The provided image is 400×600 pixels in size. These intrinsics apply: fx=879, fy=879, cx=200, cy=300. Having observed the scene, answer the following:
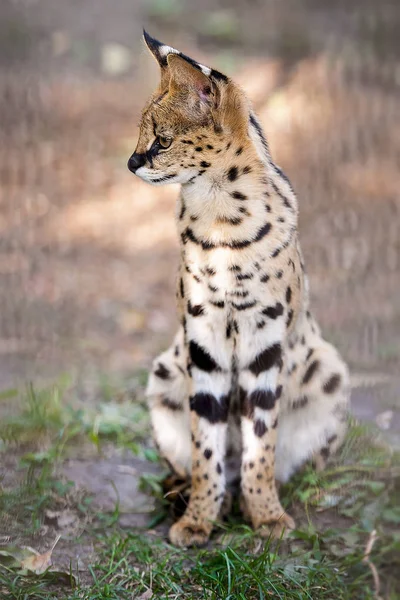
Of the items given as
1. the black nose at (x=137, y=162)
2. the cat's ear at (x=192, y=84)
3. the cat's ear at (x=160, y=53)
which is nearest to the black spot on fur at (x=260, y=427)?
the black nose at (x=137, y=162)

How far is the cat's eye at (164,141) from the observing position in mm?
3770

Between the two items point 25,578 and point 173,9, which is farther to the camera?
point 173,9

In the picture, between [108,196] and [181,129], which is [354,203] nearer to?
[108,196]

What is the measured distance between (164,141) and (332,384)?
5.18 feet

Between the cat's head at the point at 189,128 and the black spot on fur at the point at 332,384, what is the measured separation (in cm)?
135

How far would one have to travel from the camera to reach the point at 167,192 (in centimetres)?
908

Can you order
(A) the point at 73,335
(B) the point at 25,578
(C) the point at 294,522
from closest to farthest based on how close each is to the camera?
(B) the point at 25,578 < (C) the point at 294,522 < (A) the point at 73,335

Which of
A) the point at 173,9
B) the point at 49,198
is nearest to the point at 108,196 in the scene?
the point at 49,198

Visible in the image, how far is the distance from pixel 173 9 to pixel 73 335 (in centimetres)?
738

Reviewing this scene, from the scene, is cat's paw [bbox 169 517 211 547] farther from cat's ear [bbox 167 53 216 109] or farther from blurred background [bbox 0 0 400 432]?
cat's ear [bbox 167 53 216 109]

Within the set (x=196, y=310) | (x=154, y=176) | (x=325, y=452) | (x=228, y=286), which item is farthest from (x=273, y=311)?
(x=325, y=452)

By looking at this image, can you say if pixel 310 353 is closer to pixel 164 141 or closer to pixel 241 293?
pixel 241 293

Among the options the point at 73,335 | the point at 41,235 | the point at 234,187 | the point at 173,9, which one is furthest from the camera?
the point at 173,9

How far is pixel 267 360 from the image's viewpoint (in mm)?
4066
